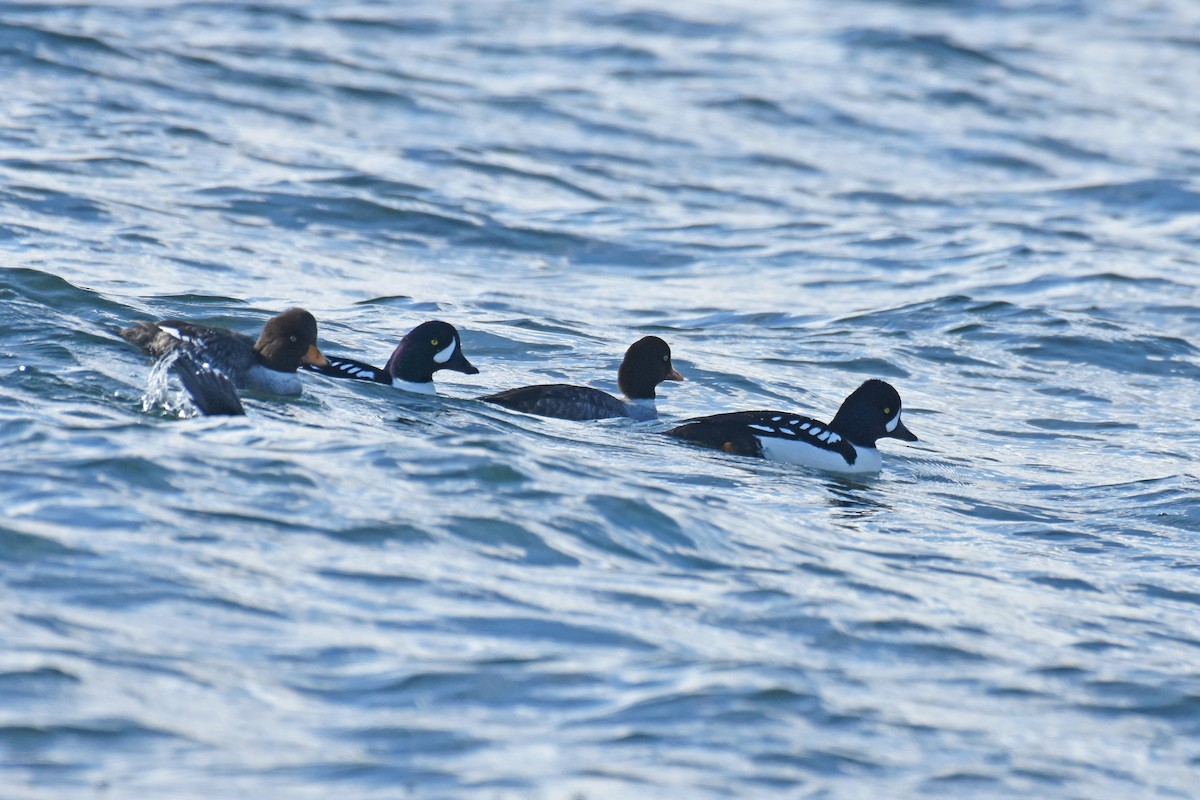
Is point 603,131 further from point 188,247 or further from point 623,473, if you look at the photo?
point 623,473

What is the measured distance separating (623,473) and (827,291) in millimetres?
8288

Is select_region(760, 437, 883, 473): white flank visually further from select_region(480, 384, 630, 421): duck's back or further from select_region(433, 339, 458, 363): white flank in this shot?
select_region(433, 339, 458, 363): white flank

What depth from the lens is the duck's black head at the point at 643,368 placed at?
1281cm

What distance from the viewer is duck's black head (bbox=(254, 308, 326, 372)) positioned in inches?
452

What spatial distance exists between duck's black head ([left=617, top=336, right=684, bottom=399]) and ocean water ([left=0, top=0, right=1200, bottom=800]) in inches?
17.2

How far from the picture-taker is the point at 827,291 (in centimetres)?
1794

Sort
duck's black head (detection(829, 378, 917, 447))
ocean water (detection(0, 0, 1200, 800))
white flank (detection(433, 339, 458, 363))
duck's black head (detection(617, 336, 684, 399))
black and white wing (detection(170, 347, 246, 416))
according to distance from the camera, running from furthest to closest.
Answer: duck's black head (detection(617, 336, 684, 399)), white flank (detection(433, 339, 458, 363)), duck's black head (detection(829, 378, 917, 447)), black and white wing (detection(170, 347, 246, 416)), ocean water (detection(0, 0, 1200, 800))

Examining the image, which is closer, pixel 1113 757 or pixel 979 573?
pixel 1113 757

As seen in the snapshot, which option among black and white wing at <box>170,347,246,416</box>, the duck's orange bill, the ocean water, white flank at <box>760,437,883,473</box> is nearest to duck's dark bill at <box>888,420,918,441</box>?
the ocean water

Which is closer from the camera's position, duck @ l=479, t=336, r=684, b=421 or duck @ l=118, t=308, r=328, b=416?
duck @ l=118, t=308, r=328, b=416

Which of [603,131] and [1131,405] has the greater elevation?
[603,131]

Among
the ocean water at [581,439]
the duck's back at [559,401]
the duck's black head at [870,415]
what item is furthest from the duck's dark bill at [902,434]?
the duck's back at [559,401]

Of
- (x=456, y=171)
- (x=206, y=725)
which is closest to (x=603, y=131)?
(x=456, y=171)

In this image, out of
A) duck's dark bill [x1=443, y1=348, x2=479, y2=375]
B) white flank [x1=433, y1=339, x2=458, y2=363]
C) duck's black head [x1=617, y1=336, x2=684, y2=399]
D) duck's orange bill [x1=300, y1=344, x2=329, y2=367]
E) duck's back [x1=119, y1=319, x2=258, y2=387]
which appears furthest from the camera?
duck's black head [x1=617, y1=336, x2=684, y2=399]
